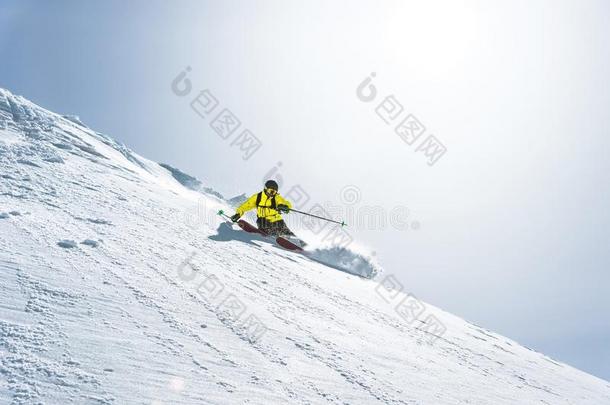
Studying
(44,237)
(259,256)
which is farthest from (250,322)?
(259,256)

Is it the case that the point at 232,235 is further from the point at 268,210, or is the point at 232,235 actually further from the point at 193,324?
the point at 193,324

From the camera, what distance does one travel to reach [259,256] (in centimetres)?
1288

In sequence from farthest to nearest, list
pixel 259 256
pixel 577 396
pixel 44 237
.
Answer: pixel 259 256
pixel 577 396
pixel 44 237

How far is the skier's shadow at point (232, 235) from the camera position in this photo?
13.7 m

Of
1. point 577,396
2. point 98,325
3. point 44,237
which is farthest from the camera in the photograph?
point 577,396

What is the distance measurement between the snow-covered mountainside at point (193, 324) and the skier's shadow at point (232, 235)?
12 centimetres

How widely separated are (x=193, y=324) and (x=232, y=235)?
27.0 ft

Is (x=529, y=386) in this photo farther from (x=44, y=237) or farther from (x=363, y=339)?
(x=44, y=237)

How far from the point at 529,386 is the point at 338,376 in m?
5.94

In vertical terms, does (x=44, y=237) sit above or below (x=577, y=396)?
below

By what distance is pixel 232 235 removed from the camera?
14.6m

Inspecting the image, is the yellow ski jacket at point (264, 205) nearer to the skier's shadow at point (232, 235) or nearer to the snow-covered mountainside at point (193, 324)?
the skier's shadow at point (232, 235)

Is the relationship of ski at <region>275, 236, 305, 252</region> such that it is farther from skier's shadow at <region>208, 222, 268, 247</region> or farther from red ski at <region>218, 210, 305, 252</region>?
skier's shadow at <region>208, 222, 268, 247</region>

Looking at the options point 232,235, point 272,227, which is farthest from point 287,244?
point 232,235
